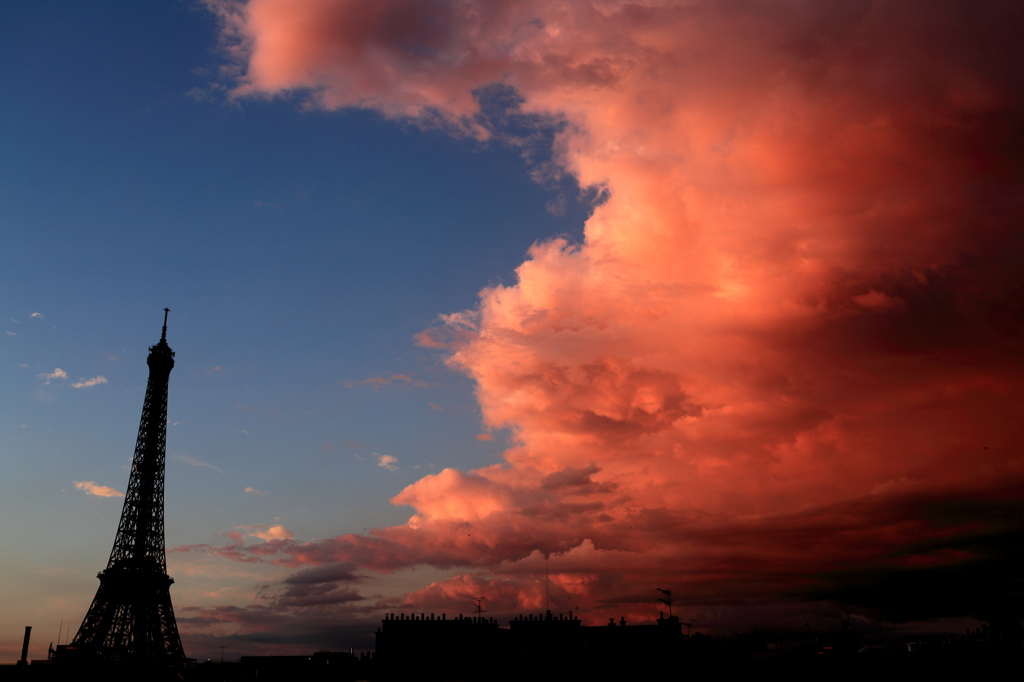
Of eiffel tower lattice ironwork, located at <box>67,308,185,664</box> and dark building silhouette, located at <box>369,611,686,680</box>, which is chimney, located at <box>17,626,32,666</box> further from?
dark building silhouette, located at <box>369,611,686,680</box>

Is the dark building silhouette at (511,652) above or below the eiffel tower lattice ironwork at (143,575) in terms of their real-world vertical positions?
below

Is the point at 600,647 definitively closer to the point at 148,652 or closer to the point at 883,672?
the point at 883,672

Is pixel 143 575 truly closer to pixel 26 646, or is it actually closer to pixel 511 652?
pixel 26 646

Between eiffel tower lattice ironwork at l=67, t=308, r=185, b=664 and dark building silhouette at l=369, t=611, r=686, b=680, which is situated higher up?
eiffel tower lattice ironwork at l=67, t=308, r=185, b=664

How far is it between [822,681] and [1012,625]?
82.2ft

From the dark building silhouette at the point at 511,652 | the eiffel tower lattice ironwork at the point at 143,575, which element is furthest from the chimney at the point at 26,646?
the dark building silhouette at the point at 511,652

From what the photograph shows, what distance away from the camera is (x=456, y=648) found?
125 metres

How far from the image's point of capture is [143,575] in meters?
122

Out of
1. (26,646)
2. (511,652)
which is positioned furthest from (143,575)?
(511,652)

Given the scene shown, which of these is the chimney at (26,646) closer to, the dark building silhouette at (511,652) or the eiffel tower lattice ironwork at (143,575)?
the eiffel tower lattice ironwork at (143,575)

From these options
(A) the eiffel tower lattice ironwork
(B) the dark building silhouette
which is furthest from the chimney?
(B) the dark building silhouette

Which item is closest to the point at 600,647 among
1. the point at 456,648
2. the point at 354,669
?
the point at 456,648

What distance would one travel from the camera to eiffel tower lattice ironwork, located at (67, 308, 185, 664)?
117812mm

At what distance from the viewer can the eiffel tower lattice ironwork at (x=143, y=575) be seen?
117812 mm
